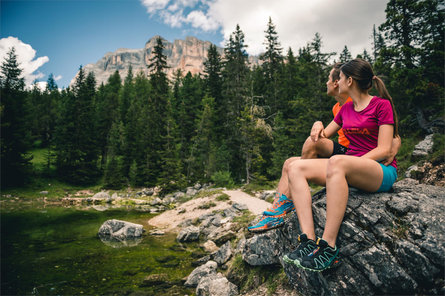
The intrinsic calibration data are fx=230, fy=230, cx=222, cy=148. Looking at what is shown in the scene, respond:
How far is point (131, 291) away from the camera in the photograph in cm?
561

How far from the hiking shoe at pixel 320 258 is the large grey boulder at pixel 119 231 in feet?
32.8

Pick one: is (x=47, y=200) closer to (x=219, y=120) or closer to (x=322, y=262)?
(x=219, y=120)

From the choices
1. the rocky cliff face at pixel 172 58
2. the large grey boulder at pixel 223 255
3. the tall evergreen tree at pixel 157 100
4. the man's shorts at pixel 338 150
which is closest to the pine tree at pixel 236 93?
the tall evergreen tree at pixel 157 100

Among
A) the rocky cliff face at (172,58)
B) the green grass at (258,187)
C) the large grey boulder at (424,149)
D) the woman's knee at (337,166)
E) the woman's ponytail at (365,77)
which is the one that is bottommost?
the green grass at (258,187)

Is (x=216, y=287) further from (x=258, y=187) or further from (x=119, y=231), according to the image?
(x=258, y=187)

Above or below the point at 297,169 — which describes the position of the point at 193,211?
below

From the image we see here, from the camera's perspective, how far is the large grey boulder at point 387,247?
2.18 meters


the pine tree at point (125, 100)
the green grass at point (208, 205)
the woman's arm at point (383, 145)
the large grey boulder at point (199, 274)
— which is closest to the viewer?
the woman's arm at point (383, 145)

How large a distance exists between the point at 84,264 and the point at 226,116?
855 inches

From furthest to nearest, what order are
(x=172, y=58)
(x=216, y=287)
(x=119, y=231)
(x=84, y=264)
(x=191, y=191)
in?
1. (x=172, y=58)
2. (x=191, y=191)
3. (x=119, y=231)
4. (x=84, y=264)
5. (x=216, y=287)

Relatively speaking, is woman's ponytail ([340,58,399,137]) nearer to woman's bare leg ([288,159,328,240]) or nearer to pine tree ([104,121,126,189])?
woman's bare leg ([288,159,328,240])

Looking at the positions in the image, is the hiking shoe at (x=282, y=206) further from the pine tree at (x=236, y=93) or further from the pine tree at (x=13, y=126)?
the pine tree at (x=13, y=126)

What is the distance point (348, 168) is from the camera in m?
2.37

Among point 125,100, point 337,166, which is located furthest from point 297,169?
point 125,100
